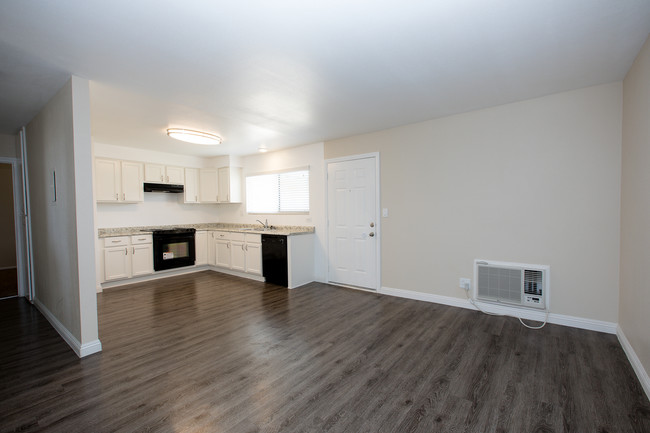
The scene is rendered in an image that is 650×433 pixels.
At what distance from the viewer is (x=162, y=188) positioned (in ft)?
19.0

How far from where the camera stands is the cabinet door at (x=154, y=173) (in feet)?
18.3

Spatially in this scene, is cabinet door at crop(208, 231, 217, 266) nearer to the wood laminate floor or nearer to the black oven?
the black oven

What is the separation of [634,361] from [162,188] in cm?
687

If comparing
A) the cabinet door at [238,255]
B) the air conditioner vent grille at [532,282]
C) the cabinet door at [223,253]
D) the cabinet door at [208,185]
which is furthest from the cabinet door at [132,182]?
the air conditioner vent grille at [532,282]

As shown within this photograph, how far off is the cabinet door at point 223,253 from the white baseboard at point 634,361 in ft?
18.6

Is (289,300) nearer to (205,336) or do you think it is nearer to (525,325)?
(205,336)

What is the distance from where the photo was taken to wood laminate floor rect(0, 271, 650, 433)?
1.80m

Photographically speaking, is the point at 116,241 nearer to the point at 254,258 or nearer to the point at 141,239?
the point at 141,239

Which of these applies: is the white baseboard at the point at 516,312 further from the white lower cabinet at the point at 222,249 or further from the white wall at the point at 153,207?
the white wall at the point at 153,207

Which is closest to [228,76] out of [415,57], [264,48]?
[264,48]

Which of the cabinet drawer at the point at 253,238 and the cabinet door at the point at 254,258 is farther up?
the cabinet drawer at the point at 253,238

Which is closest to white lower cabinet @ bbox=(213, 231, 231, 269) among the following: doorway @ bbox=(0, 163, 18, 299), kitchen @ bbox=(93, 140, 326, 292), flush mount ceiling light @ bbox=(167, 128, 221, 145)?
kitchen @ bbox=(93, 140, 326, 292)

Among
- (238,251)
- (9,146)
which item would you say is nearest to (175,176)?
(238,251)

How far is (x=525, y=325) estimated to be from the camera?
3.16 m
